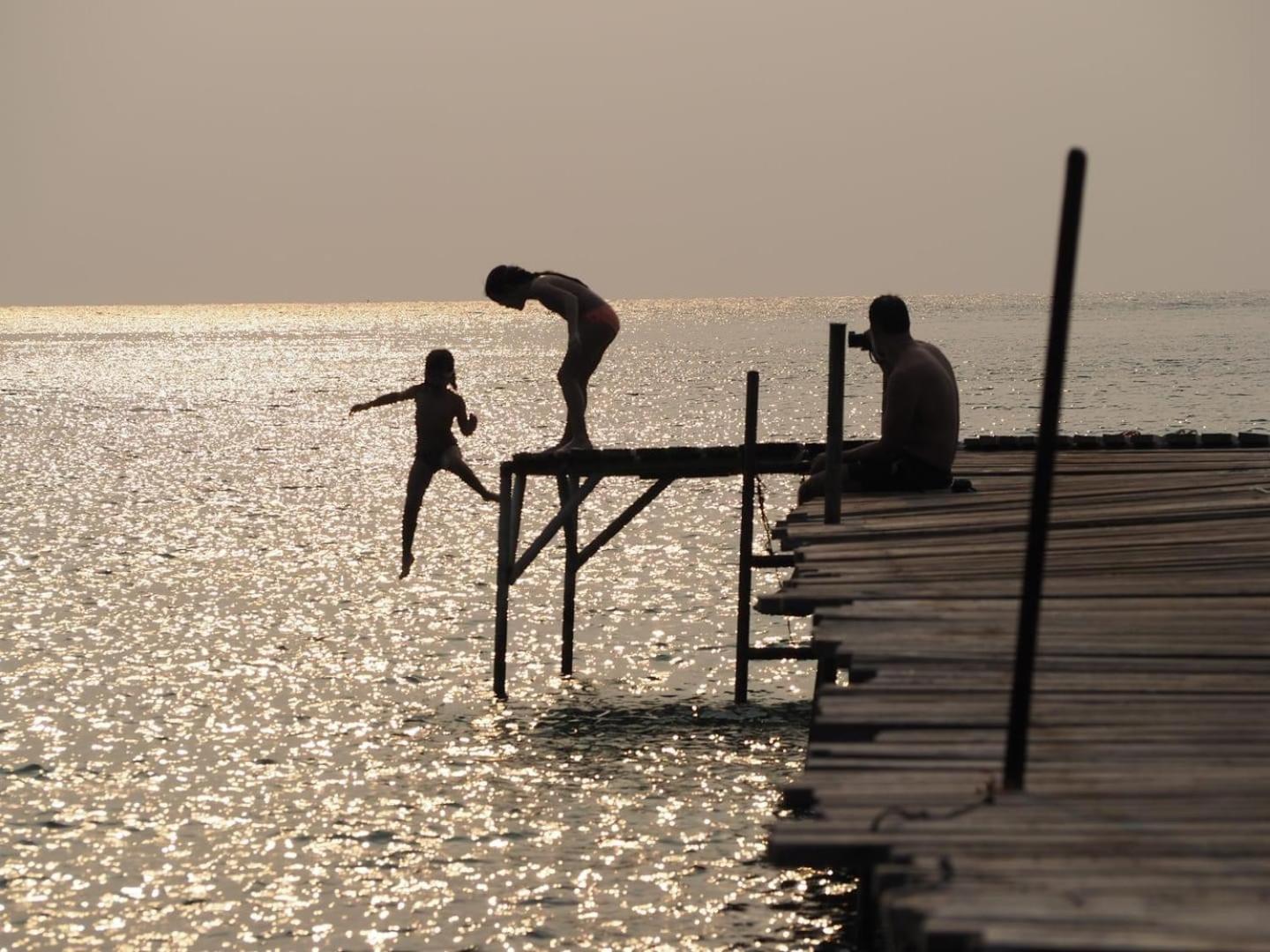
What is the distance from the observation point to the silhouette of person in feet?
51.1

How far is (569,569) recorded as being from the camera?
61.0 ft

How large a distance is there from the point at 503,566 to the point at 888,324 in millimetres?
5613

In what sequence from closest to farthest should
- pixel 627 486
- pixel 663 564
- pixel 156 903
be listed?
pixel 156 903 < pixel 663 564 < pixel 627 486

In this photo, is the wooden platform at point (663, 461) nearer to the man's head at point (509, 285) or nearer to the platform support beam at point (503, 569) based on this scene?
the platform support beam at point (503, 569)

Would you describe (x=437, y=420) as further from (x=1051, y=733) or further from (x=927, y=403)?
(x=1051, y=733)

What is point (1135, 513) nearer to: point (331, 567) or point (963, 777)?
point (963, 777)

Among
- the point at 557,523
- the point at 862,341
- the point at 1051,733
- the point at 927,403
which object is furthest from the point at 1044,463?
the point at 557,523

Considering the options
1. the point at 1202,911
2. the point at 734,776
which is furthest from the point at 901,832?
the point at 734,776

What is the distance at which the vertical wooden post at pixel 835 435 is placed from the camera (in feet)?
38.1

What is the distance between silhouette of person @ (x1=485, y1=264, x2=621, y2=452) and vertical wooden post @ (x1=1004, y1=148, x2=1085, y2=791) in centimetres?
994

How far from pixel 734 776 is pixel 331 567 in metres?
16.1

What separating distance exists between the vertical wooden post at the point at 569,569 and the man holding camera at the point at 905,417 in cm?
477

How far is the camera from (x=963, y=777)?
5.88 meters

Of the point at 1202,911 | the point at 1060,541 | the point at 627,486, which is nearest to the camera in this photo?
the point at 1202,911
